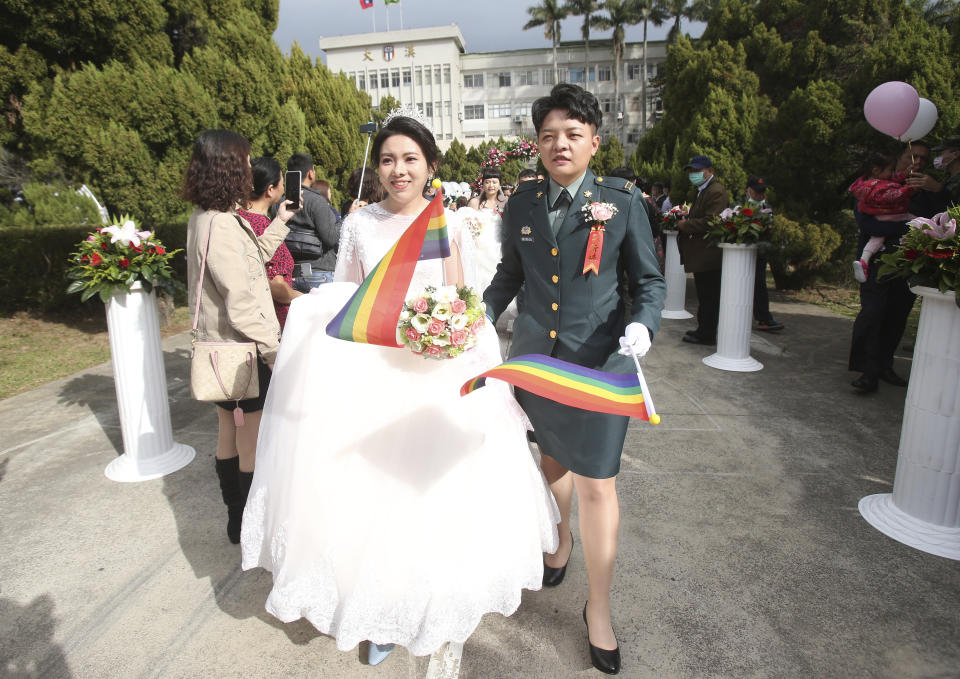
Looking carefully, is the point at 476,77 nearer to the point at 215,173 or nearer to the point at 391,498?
the point at 215,173

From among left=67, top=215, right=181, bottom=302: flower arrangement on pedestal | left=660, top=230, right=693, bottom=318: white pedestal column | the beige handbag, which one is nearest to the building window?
left=660, top=230, right=693, bottom=318: white pedestal column

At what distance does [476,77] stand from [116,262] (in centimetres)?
5813

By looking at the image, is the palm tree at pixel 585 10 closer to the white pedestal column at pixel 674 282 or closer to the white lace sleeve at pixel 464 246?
the white pedestal column at pixel 674 282

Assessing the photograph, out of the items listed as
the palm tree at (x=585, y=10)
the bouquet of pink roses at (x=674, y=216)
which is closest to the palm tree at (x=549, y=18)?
the palm tree at (x=585, y=10)

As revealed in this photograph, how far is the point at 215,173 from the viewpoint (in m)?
2.85

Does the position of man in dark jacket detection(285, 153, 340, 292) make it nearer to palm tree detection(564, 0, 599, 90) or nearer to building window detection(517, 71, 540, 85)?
palm tree detection(564, 0, 599, 90)

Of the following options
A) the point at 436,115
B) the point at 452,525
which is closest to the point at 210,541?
the point at 452,525

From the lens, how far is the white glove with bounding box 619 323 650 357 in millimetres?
1977

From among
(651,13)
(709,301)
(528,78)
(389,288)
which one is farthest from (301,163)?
(528,78)

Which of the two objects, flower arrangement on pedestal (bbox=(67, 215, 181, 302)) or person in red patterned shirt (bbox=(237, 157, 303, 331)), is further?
flower arrangement on pedestal (bbox=(67, 215, 181, 302))

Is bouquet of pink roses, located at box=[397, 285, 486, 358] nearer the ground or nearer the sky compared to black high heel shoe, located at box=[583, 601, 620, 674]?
nearer the sky

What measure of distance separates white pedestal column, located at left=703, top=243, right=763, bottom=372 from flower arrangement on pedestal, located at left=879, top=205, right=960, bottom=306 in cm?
270

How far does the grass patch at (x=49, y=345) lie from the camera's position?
21.3 feet

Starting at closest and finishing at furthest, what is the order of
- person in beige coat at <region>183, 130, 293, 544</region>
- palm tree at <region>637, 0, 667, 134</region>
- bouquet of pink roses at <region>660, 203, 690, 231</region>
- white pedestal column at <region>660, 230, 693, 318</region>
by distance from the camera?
person in beige coat at <region>183, 130, 293, 544</region>
bouquet of pink roses at <region>660, 203, 690, 231</region>
white pedestal column at <region>660, 230, 693, 318</region>
palm tree at <region>637, 0, 667, 134</region>
